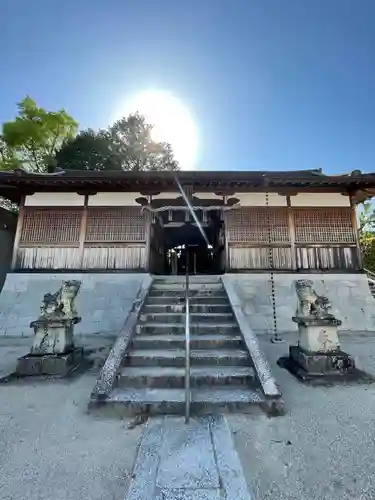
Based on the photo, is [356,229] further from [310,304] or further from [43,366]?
[43,366]

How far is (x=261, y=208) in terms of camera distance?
7.41m

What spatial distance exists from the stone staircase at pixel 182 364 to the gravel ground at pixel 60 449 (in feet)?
1.39

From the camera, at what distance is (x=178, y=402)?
2775mm

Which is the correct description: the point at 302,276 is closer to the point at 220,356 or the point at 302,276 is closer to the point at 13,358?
the point at 220,356

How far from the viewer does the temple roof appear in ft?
21.6

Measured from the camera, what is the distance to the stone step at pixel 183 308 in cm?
506

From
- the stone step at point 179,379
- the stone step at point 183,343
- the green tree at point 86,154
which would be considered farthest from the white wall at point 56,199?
the green tree at point 86,154

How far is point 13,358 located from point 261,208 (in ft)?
22.3

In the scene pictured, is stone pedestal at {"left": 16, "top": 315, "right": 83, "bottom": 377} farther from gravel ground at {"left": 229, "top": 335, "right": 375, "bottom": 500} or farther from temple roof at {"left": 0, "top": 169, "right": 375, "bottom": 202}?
temple roof at {"left": 0, "top": 169, "right": 375, "bottom": 202}

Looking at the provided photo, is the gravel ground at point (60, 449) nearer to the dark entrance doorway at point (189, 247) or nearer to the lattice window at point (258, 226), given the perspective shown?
the lattice window at point (258, 226)

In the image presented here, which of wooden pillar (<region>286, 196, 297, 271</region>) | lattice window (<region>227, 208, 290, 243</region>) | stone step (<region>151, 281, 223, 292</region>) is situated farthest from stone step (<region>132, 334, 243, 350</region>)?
wooden pillar (<region>286, 196, 297, 271</region>)

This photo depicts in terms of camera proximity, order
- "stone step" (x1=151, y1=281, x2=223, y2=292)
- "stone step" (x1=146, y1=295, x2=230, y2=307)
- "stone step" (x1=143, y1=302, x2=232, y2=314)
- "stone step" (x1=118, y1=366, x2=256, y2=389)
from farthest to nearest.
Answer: "stone step" (x1=151, y1=281, x2=223, y2=292)
"stone step" (x1=146, y1=295, x2=230, y2=307)
"stone step" (x1=143, y1=302, x2=232, y2=314)
"stone step" (x1=118, y1=366, x2=256, y2=389)

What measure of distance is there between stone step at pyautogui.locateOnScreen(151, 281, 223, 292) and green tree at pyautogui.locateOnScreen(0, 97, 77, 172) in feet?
48.4

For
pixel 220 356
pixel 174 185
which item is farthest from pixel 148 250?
pixel 220 356
